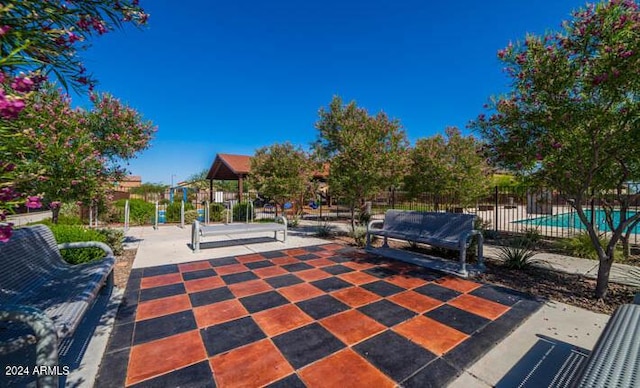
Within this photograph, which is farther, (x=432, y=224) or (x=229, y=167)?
(x=229, y=167)

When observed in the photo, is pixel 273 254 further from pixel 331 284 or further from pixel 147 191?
pixel 147 191

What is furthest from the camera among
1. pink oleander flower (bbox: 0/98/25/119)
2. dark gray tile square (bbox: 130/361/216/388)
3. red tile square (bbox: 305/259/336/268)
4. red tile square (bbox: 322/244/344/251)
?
red tile square (bbox: 322/244/344/251)

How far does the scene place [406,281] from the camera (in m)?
4.64

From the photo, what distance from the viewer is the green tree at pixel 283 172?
1095 centimetres

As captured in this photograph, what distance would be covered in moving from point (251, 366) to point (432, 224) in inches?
191

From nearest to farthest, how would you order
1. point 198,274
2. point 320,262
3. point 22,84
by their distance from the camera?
point 22,84 < point 198,274 < point 320,262

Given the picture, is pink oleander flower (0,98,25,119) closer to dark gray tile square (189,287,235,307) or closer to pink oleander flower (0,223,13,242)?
pink oleander flower (0,223,13,242)

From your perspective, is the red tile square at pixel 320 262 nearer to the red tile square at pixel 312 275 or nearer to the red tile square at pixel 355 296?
the red tile square at pixel 312 275

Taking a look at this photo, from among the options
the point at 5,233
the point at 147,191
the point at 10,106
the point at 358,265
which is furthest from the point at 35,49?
the point at 147,191

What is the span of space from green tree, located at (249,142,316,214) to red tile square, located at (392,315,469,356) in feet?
27.0

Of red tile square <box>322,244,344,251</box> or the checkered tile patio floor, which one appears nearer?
the checkered tile patio floor

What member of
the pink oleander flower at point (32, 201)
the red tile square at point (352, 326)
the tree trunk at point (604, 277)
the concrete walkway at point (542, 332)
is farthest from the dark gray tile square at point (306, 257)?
the pink oleander flower at point (32, 201)

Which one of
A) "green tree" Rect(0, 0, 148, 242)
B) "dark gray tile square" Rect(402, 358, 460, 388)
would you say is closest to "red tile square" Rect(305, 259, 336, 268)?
"dark gray tile square" Rect(402, 358, 460, 388)

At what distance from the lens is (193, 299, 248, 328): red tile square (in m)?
3.24
